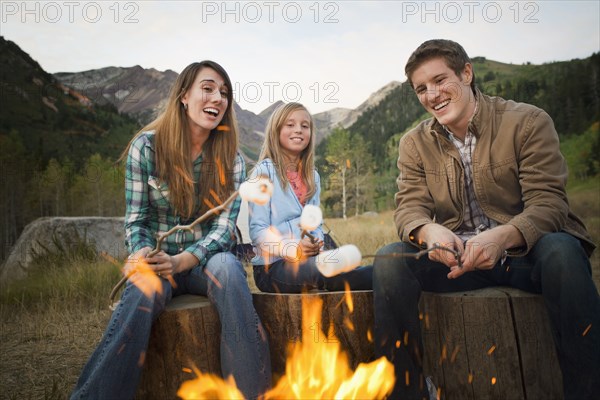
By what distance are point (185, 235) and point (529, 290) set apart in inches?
73.4

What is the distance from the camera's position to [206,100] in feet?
9.70

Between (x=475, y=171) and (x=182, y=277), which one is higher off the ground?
(x=475, y=171)

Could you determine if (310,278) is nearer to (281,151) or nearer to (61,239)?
(281,151)

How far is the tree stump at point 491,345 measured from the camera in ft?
7.80

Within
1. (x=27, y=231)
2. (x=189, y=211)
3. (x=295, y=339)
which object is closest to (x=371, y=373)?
(x=295, y=339)

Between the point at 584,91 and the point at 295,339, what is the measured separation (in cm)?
5054

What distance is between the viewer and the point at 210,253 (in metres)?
2.72

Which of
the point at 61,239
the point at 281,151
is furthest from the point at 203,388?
the point at 61,239

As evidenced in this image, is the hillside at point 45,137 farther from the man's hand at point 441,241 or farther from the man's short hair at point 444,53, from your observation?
the man's hand at point 441,241

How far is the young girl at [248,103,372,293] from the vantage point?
289 cm

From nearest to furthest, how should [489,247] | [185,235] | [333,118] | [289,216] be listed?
[489,247], [185,235], [289,216], [333,118]

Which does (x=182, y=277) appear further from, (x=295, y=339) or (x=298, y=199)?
(x=298, y=199)

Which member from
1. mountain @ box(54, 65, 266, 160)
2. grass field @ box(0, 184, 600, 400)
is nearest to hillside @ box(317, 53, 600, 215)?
mountain @ box(54, 65, 266, 160)

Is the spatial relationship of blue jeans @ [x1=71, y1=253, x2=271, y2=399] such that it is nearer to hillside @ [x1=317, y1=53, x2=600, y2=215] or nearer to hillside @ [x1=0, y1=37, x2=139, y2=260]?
hillside @ [x1=317, y1=53, x2=600, y2=215]
